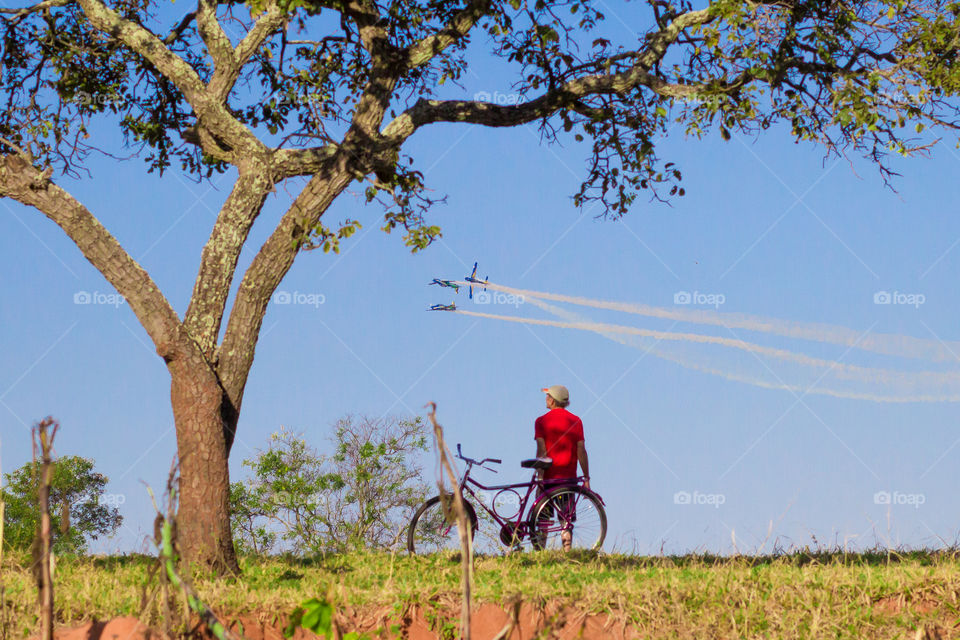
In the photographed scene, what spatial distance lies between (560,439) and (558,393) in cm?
62

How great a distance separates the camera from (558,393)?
12.2m

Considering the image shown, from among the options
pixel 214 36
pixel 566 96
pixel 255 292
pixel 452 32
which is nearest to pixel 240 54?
pixel 214 36

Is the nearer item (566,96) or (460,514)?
(460,514)

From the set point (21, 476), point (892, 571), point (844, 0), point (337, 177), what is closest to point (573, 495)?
point (892, 571)

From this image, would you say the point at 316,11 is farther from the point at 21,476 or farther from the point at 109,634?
the point at 21,476

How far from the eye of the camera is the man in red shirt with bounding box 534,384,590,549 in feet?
39.6

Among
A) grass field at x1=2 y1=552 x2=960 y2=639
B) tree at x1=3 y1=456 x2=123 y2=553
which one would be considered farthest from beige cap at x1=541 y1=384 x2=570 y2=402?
tree at x1=3 y1=456 x2=123 y2=553

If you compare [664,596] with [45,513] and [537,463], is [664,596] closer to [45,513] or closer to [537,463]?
[537,463]

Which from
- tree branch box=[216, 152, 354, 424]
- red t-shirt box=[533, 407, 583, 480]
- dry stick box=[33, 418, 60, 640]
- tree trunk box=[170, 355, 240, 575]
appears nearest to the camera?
dry stick box=[33, 418, 60, 640]

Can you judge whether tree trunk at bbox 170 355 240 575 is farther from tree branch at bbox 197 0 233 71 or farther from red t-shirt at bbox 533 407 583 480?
red t-shirt at bbox 533 407 583 480

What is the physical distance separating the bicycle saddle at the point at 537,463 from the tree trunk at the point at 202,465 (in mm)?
3811

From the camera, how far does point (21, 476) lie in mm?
27422

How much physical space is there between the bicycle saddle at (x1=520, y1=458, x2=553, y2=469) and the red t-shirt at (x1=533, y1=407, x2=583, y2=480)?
0.90 feet

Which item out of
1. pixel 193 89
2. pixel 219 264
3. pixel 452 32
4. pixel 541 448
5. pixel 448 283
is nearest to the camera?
pixel 219 264
